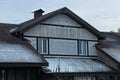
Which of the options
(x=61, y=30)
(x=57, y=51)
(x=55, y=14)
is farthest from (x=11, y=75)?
(x=55, y=14)

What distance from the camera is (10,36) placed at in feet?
93.4

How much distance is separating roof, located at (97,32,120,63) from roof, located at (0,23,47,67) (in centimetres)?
723

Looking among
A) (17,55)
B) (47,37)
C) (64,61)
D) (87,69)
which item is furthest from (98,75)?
(17,55)

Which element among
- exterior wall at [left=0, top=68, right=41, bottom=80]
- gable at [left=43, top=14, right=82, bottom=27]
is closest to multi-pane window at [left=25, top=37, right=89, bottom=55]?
gable at [left=43, top=14, right=82, bottom=27]

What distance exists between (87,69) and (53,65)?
2714 millimetres

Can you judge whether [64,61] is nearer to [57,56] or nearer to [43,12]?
[57,56]

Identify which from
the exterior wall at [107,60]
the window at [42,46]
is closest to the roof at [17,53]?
the window at [42,46]

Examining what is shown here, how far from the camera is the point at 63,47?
29719mm

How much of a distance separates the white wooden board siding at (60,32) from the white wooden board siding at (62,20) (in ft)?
1.35

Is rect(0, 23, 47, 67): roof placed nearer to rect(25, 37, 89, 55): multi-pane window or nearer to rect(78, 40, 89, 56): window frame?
rect(25, 37, 89, 55): multi-pane window

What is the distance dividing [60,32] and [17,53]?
560 cm

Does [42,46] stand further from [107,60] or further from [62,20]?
[107,60]

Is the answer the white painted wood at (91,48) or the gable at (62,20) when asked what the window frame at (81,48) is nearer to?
the white painted wood at (91,48)

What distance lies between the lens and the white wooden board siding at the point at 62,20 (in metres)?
29.4
